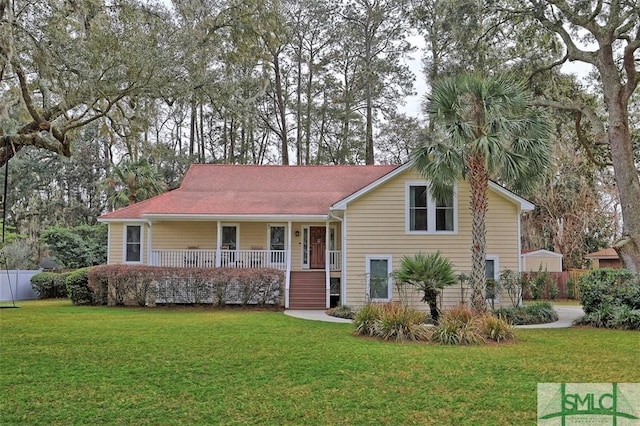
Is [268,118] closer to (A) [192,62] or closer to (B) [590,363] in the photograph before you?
(A) [192,62]

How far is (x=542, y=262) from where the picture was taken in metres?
25.4

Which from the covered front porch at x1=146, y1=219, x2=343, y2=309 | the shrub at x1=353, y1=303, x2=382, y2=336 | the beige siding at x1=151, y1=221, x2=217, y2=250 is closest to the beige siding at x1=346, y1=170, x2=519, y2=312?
the covered front porch at x1=146, y1=219, x2=343, y2=309

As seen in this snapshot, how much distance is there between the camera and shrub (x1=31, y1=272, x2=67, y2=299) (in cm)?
2139

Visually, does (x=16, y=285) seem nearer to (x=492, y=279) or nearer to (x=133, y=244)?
(x=133, y=244)

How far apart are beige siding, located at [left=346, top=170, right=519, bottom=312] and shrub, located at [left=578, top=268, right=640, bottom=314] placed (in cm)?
300

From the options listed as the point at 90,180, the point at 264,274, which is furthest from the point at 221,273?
the point at 90,180

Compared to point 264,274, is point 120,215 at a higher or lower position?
higher

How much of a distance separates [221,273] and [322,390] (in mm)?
10847

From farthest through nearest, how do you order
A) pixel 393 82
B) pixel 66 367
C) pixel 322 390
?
pixel 393 82 → pixel 66 367 → pixel 322 390

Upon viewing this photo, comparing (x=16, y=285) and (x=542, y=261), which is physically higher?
(x=542, y=261)

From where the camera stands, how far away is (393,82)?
3158cm

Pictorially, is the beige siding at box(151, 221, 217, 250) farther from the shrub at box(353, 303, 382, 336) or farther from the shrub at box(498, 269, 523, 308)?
the shrub at box(498, 269, 523, 308)

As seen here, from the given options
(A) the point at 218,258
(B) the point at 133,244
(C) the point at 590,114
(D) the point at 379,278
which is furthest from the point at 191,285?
(C) the point at 590,114

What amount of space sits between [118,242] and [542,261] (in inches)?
743
